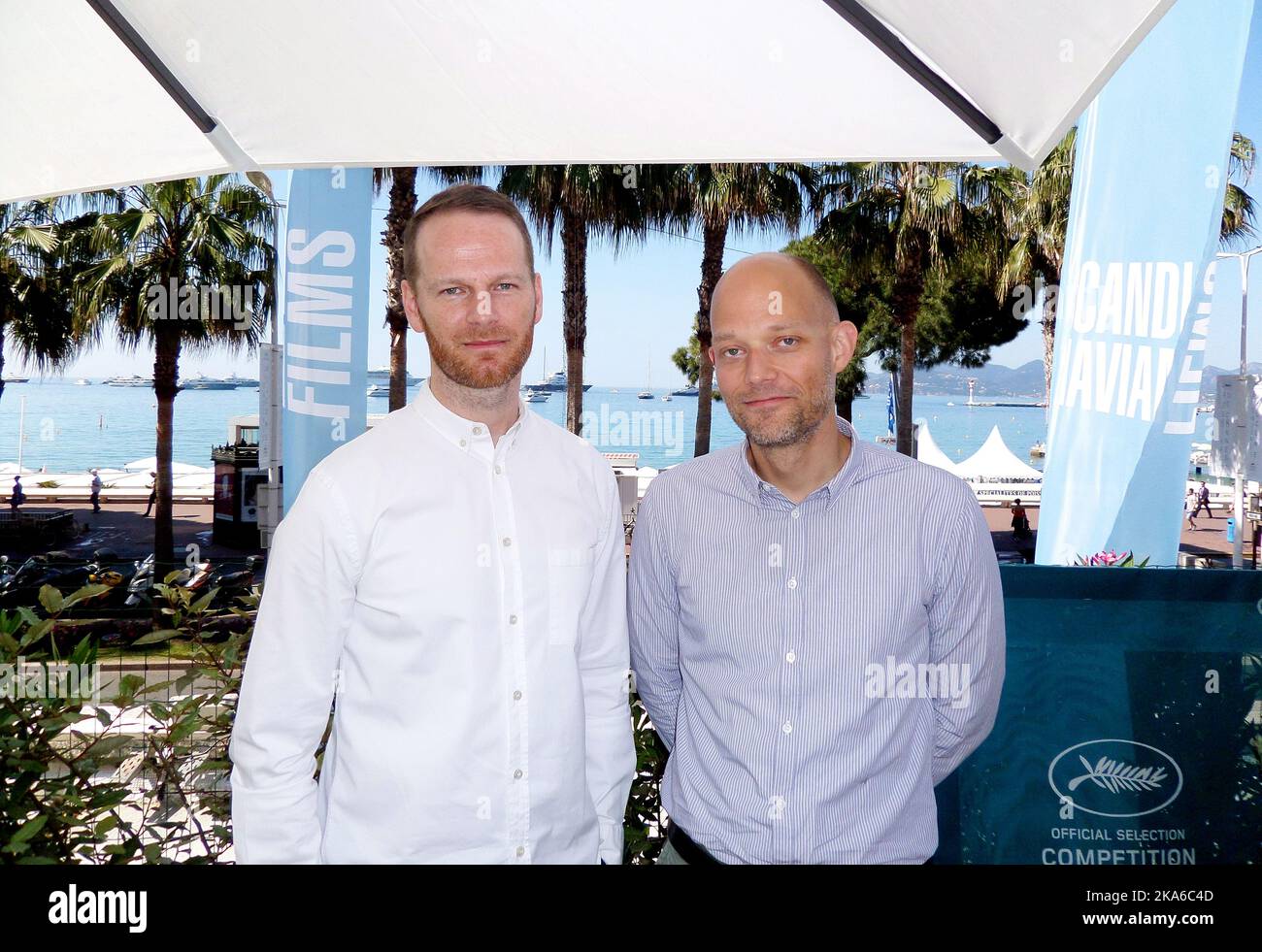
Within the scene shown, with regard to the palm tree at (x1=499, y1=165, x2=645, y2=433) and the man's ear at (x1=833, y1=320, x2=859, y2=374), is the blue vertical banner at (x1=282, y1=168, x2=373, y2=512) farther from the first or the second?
the palm tree at (x1=499, y1=165, x2=645, y2=433)

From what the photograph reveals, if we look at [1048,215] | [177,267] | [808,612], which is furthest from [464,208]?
[1048,215]

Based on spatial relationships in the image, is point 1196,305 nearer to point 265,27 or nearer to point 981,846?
point 981,846

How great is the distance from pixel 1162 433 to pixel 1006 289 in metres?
16.8

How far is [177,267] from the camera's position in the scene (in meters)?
17.9

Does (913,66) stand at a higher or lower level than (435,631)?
higher

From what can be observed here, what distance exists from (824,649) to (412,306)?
103cm

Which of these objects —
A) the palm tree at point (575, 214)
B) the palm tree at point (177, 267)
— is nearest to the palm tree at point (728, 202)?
the palm tree at point (575, 214)

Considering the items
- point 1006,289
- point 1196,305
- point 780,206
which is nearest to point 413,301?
point 1196,305

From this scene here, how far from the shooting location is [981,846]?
7.75 feet

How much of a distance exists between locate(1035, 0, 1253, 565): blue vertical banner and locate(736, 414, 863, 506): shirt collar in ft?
12.6

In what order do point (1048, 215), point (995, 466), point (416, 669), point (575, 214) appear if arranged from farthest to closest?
1. point (995, 466)
2. point (1048, 215)
3. point (575, 214)
4. point (416, 669)

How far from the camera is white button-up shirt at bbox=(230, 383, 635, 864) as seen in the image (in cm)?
176

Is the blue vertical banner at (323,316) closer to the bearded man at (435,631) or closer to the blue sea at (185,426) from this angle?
the bearded man at (435,631)

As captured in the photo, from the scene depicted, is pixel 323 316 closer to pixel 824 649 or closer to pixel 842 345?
pixel 842 345
